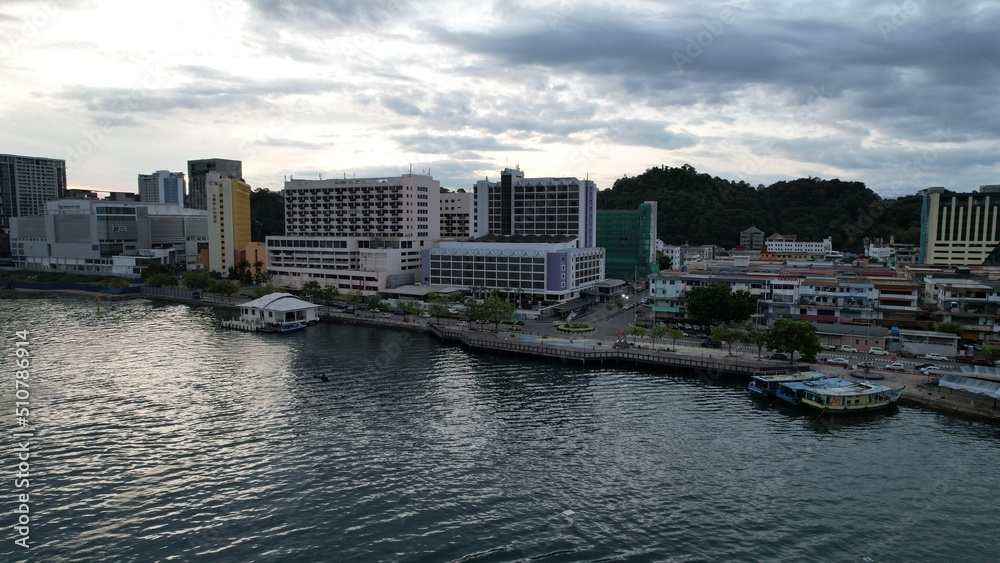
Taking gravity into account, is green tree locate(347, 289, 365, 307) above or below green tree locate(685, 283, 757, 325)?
below

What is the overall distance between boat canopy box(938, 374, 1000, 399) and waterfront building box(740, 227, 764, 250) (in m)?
83.3

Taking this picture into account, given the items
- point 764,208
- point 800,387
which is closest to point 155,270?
point 800,387

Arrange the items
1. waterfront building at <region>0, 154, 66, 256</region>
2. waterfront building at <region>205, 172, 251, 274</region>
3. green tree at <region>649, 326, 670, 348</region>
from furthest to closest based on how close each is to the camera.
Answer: waterfront building at <region>0, 154, 66, 256</region> < waterfront building at <region>205, 172, 251, 274</region> < green tree at <region>649, 326, 670, 348</region>

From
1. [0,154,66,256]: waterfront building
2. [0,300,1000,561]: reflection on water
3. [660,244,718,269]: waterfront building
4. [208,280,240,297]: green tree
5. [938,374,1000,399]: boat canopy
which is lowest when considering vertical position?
[0,300,1000,561]: reflection on water

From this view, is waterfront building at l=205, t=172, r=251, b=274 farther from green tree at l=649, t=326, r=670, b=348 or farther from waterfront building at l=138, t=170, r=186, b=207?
waterfront building at l=138, t=170, r=186, b=207

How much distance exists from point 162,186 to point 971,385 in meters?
179

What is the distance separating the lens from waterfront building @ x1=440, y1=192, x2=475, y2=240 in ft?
271

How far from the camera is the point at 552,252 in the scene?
193 feet

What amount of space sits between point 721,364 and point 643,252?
153ft

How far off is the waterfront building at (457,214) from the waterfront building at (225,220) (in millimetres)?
27711

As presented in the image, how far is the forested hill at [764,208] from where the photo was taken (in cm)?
11519

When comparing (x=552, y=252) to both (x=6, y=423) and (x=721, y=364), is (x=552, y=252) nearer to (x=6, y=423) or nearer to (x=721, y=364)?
(x=721, y=364)

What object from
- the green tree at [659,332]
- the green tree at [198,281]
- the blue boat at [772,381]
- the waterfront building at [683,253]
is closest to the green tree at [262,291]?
the green tree at [198,281]

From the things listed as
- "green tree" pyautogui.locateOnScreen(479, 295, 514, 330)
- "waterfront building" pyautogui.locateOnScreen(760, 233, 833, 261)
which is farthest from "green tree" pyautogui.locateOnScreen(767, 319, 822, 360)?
"waterfront building" pyautogui.locateOnScreen(760, 233, 833, 261)
